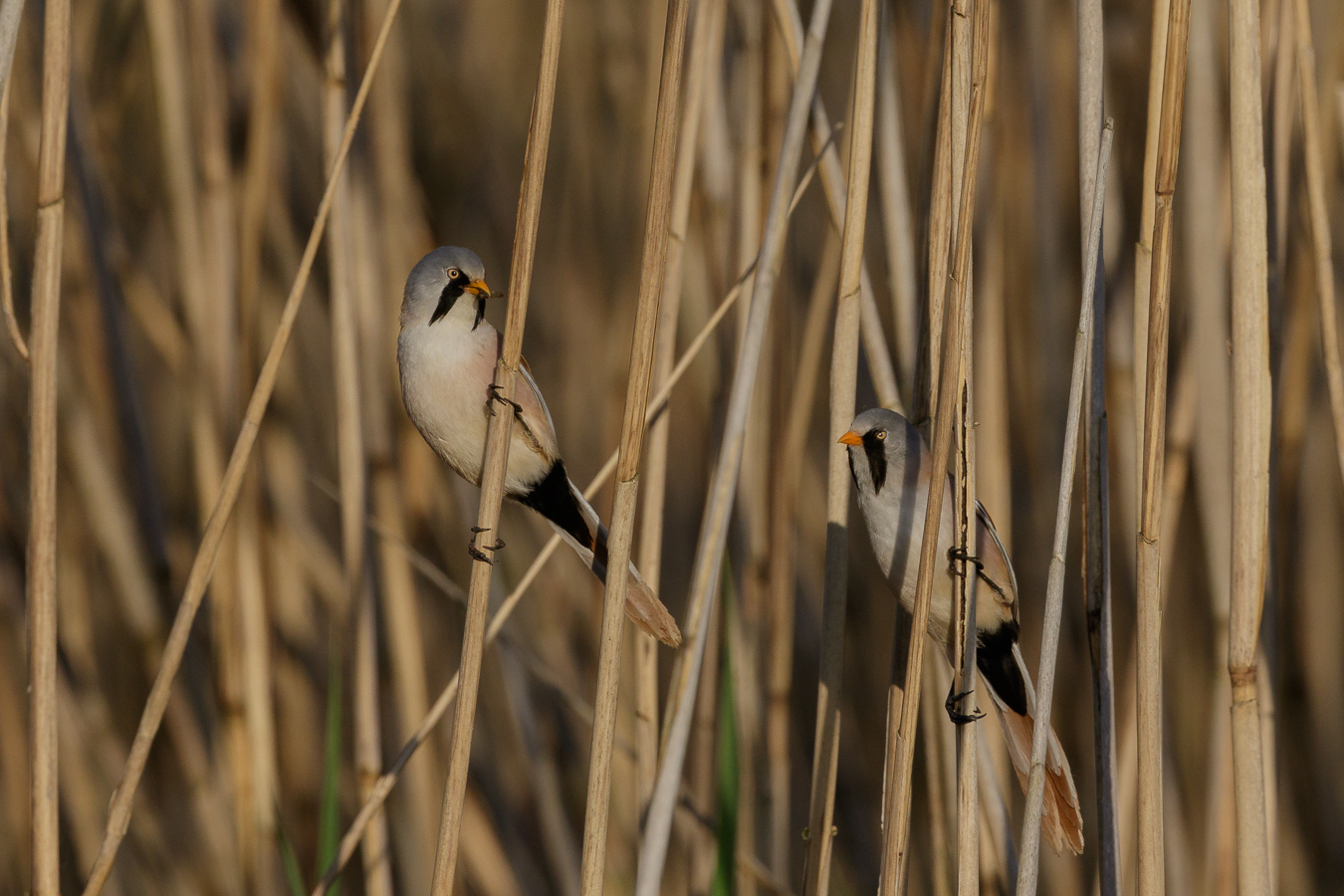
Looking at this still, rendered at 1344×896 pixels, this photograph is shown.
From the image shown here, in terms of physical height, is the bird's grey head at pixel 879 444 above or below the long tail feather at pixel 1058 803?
above

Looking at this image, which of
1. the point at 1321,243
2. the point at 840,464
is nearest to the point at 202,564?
the point at 840,464

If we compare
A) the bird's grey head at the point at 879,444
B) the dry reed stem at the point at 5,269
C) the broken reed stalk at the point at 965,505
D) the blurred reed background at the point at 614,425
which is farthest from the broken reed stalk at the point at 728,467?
the dry reed stem at the point at 5,269

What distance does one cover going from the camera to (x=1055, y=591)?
1.27 meters

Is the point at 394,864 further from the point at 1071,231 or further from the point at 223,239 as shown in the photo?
the point at 1071,231

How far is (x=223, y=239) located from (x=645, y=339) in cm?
109

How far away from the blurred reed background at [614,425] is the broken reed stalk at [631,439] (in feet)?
1.06

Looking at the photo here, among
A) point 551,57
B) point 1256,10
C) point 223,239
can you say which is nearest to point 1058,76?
point 1256,10

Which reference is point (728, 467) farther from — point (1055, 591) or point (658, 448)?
point (1055, 591)

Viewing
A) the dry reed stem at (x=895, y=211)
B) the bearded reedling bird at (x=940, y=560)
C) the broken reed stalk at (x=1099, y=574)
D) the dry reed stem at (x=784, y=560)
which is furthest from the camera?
the dry reed stem at (x=784, y=560)

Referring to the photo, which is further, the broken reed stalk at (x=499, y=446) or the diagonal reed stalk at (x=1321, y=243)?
the diagonal reed stalk at (x=1321, y=243)

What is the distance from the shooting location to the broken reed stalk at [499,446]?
114 cm

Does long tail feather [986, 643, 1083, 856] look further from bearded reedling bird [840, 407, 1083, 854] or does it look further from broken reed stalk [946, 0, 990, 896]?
broken reed stalk [946, 0, 990, 896]

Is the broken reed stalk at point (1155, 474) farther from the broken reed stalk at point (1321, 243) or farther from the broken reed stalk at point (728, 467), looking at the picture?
the broken reed stalk at point (728, 467)

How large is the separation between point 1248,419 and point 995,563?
0.41m
